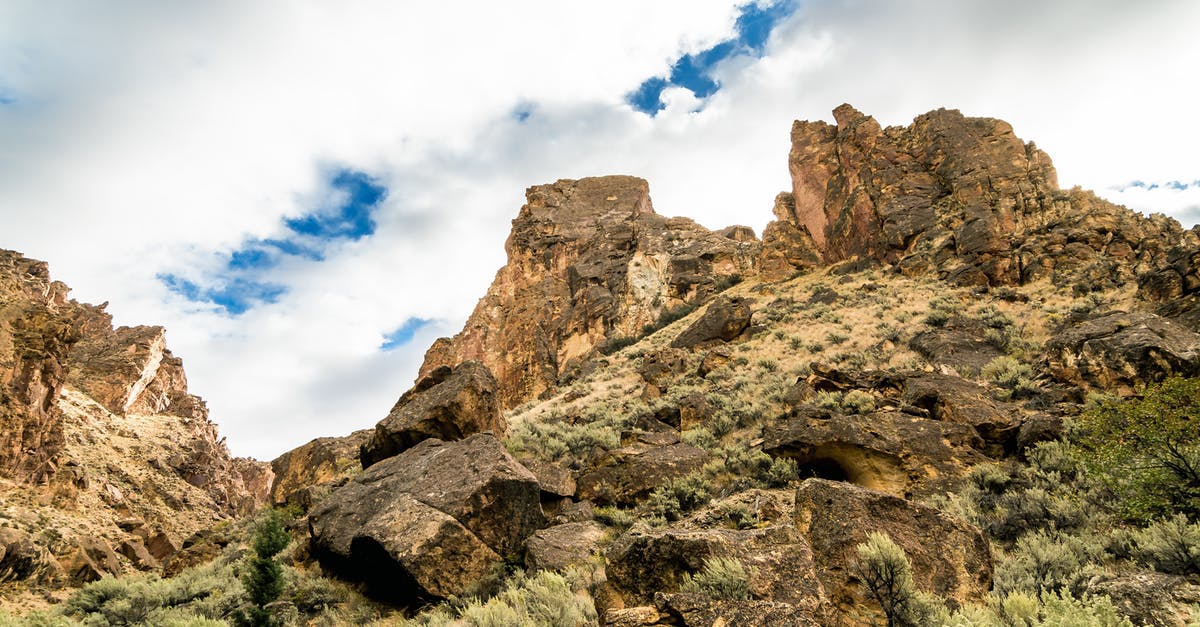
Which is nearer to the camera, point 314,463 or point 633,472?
point 633,472

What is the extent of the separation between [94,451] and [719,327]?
2025 inches

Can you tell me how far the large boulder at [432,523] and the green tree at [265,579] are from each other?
2.60 feet

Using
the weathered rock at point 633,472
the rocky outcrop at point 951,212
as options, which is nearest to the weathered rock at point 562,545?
the weathered rock at point 633,472

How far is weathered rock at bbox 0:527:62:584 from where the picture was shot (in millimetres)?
15125

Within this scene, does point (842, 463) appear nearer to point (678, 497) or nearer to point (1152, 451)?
point (678, 497)

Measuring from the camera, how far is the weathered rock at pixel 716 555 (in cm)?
504

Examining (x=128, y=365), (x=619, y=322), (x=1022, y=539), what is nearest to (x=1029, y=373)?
(x=1022, y=539)

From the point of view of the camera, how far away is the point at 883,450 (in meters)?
9.57

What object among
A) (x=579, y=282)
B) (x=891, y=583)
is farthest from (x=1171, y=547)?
(x=579, y=282)

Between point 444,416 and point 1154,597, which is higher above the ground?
point 444,416

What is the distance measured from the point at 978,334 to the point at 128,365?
253ft

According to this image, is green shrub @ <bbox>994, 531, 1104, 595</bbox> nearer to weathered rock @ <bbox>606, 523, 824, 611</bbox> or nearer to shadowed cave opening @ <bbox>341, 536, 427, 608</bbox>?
weathered rock @ <bbox>606, 523, 824, 611</bbox>

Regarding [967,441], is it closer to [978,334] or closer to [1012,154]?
[978,334]

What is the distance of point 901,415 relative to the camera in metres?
10.9
